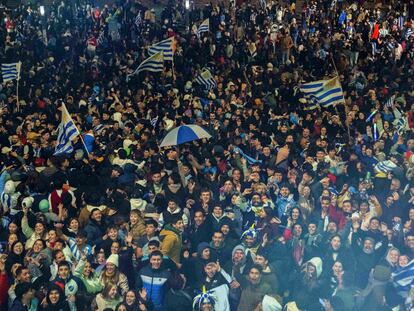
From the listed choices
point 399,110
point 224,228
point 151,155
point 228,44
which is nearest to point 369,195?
point 224,228

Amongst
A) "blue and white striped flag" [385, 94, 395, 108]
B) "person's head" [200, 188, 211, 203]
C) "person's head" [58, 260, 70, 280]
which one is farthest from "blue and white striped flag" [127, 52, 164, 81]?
"person's head" [58, 260, 70, 280]

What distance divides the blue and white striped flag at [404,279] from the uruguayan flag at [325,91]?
300 inches

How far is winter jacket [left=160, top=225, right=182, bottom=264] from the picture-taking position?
9.41 meters

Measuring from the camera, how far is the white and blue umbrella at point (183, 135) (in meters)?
13.8

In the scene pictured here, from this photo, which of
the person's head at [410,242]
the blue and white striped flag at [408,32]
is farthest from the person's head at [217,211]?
the blue and white striped flag at [408,32]

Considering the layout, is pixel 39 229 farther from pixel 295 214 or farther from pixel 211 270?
pixel 295 214

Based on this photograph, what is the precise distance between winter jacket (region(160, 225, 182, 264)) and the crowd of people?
0.06 ft

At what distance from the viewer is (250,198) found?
11.4 m

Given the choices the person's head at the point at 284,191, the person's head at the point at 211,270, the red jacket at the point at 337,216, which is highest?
the person's head at the point at 211,270

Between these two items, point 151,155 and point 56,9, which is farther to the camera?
point 56,9

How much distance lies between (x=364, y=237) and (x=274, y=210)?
1761 millimetres

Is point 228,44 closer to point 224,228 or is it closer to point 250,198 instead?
point 250,198

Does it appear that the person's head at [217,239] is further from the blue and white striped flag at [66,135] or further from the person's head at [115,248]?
the blue and white striped flag at [66,135]

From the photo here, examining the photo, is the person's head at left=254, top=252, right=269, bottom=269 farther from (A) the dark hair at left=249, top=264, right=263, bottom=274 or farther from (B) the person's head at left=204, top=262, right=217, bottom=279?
(B) the person's head at left=204, top=262, right=217, bottom=279
